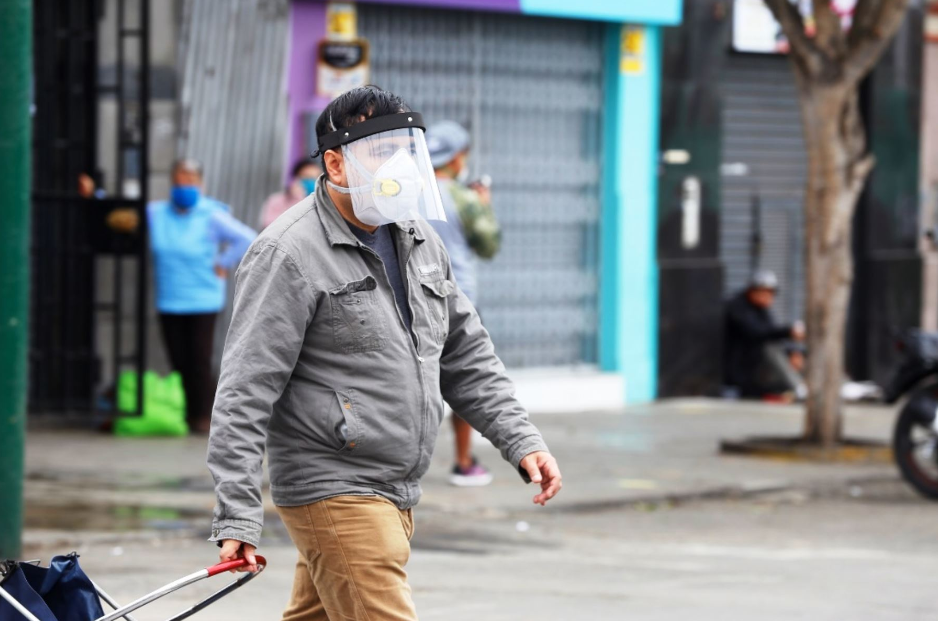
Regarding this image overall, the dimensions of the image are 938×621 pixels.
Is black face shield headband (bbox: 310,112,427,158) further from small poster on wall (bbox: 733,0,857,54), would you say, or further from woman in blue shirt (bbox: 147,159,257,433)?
small poster on wall (bbox: 733,0,857,54)

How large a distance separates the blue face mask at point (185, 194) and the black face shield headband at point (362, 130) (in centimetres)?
726

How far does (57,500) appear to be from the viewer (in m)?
8.62

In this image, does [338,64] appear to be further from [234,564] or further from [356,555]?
[234,564]

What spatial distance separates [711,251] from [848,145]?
3813 mm

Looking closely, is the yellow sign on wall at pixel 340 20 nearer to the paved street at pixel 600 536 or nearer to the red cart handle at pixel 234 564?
the paved street at pixel 600 536

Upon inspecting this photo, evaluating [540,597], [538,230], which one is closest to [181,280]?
[538,230]

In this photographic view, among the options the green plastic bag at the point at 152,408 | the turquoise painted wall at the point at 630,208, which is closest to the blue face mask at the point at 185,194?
the green plastic bag at the point at 152,408

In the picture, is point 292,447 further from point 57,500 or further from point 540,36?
point 540,36

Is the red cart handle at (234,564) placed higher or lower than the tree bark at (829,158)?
lower

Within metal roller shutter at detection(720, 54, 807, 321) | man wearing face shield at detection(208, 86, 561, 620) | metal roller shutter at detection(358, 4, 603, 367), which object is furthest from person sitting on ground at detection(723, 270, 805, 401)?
man wearing face shield at detection(208, 86, 561, 620)

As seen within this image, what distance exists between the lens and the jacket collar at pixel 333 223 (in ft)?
12.4

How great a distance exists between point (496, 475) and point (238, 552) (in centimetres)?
649

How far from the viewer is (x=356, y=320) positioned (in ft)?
12.2

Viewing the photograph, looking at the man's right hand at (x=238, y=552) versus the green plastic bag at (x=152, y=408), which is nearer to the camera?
the man's right hand at (x=238, y=552)
